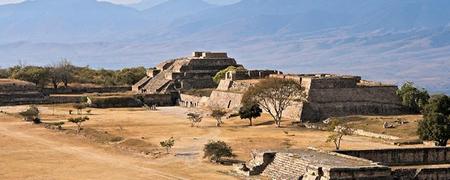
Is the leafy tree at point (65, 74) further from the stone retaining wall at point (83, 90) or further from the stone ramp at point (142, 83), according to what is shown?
the stone ramp at point (142, 83)

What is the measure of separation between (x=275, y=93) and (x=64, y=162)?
82.7 feet

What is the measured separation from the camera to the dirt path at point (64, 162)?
4038cm

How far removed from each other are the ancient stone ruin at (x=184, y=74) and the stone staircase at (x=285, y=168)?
56282 millimetres

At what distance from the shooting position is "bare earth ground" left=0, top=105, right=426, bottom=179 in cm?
4144

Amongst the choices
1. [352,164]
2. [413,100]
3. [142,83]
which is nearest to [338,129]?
[413,100]

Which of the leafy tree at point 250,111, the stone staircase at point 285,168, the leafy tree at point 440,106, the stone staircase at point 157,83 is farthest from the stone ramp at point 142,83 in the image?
the stone staircase at point 285,168

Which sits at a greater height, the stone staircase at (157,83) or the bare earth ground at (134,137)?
the stone staircase at (157,83)

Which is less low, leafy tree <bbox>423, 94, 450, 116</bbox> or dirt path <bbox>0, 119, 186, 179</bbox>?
leafy tree <bbox>423, 94, 450, 116</bbox>

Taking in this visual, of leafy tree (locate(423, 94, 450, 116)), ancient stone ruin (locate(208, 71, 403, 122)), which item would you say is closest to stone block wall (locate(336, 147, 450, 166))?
leafy tree (locate(423, 94, 450, 116))

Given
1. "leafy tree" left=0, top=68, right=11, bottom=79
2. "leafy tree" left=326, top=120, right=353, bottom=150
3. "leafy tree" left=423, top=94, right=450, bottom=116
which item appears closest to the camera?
"leafy tree" left=326, top=120, right=353, bottom=150

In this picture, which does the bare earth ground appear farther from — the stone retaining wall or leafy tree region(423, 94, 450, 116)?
the stone retaining wall

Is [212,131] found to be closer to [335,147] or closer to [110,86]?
[335,147]

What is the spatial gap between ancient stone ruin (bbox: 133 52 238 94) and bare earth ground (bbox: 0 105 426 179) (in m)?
21.9

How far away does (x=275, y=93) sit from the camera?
2616 inches
